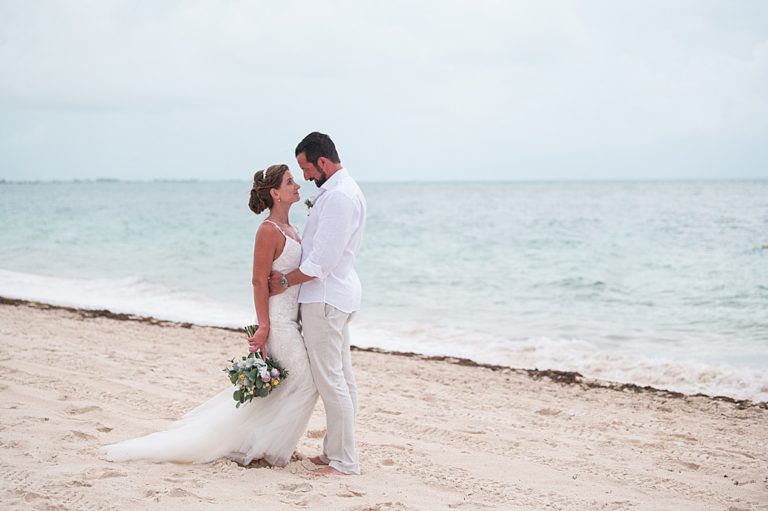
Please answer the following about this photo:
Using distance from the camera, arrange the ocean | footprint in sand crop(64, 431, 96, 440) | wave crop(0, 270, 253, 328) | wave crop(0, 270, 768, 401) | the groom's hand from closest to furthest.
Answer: the groom's hand < footprint in sand crop(64, 431, 96, 440) < wave crop(0, 270, 768, 401) < the ocean < wave crop(0, 270, 253, 328)

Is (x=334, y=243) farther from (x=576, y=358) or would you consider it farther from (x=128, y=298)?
(x=128, y=298)

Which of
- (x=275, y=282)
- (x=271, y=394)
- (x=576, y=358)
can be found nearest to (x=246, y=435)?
(x=271, y=394)

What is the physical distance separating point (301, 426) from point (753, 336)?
9.09m

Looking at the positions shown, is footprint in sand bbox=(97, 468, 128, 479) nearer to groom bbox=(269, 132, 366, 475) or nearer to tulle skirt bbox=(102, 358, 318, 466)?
tulle skirt bbox=(102, 358, 318, 466)

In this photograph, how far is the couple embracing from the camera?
4449mm

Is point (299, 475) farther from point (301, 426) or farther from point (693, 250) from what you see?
point (693, 250)

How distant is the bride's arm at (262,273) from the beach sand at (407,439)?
88 centimetres

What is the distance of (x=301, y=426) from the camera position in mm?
4723

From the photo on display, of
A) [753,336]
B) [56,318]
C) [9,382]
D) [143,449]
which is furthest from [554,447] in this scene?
[56,318]

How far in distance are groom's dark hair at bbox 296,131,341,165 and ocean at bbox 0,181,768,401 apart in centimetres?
574

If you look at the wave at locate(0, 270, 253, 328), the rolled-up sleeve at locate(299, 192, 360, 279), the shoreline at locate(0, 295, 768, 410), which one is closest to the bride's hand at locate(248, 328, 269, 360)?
the rolled-up sleeve at locate(299, 192, 360, 279)

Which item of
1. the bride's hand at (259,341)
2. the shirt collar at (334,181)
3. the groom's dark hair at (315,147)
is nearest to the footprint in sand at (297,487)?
the bride's hand at (259,341)

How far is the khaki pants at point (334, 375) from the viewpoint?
14.9 feet

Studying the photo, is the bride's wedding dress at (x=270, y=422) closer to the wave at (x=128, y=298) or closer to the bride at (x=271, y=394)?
the bride at (x=271, y=394)
